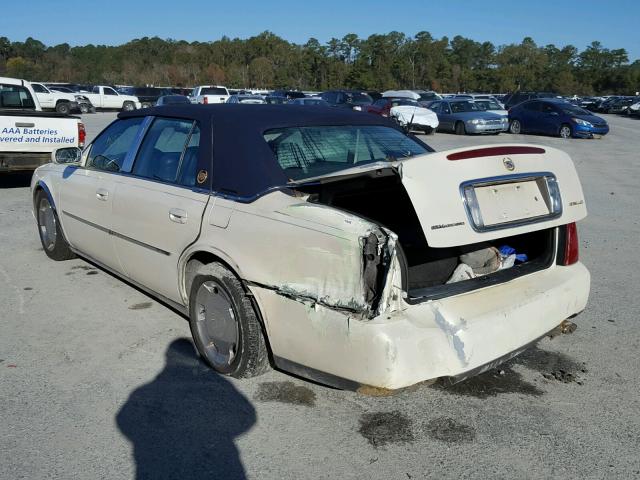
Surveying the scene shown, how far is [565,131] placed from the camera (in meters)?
23.3

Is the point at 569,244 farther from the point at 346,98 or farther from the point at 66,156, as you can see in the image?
the point at 346,98

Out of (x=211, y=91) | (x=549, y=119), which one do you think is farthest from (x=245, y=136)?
(x=211, y=91)

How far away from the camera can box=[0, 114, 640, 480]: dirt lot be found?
2.88m

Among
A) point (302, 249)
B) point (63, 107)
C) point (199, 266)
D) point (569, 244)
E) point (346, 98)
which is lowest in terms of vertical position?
point (199, 266)

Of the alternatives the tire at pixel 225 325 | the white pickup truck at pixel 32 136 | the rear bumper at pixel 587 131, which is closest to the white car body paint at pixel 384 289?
the tire at pixel 225 325

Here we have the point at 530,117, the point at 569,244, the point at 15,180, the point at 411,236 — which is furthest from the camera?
the point at 530,117

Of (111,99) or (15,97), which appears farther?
(111,99)

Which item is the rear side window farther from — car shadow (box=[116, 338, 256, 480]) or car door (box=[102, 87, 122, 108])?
car door (box=[102, 87, 122, 108])

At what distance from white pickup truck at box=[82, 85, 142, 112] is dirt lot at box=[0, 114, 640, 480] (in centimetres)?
3981

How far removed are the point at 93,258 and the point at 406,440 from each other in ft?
10.7

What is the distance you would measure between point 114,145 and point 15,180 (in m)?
7.79

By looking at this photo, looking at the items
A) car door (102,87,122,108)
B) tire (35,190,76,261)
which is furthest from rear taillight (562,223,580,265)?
car door (102,87,122,108)

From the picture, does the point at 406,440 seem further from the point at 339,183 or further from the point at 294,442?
the point at 339,183

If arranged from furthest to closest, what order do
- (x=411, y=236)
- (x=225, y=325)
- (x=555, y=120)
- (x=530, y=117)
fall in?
(x=530, y=117) < (x=555, y=120) < (x=411, y=236) < (x=225, y=325)
